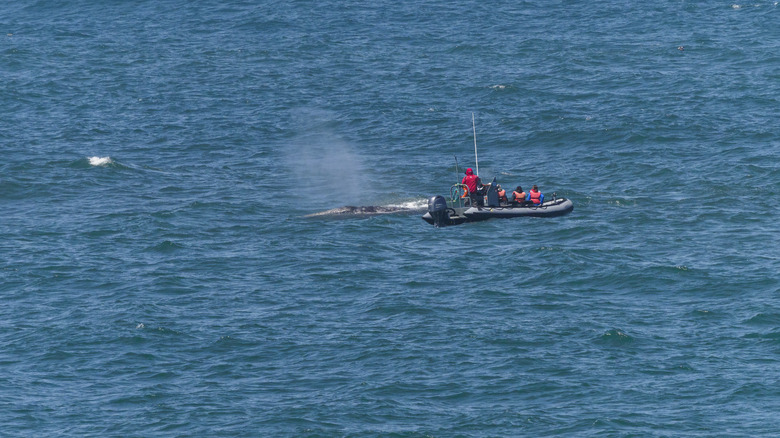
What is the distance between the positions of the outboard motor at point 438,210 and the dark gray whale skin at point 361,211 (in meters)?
4.04

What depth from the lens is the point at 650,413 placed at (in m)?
44.5

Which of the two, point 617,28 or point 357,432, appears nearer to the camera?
point 357,432

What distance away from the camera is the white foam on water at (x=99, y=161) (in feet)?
265

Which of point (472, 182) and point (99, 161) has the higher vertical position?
point (472, 182)

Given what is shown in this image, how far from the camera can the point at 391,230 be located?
66125mm

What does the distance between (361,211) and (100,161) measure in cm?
2157

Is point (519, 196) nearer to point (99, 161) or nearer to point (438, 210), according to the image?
point (438, 210)

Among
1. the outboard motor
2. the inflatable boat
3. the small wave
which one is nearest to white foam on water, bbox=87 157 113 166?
the small wave

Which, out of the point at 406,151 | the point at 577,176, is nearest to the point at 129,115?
the point at 406,151

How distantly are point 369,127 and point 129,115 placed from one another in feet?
64.0

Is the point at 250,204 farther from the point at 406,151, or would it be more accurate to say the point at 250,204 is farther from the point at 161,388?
the point at 161,388

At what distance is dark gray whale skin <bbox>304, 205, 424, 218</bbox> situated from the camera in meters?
68.9

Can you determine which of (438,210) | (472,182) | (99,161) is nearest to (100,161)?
(99,161)

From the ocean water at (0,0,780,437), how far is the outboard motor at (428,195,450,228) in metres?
0.62
